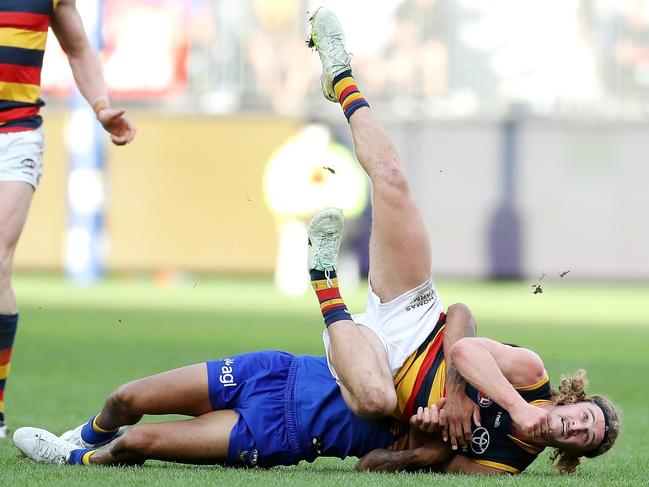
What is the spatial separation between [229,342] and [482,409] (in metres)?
5.89

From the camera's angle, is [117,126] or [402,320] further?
[117,126]

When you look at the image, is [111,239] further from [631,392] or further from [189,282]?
[631,392]

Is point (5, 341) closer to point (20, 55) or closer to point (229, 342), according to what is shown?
point (20, 55)

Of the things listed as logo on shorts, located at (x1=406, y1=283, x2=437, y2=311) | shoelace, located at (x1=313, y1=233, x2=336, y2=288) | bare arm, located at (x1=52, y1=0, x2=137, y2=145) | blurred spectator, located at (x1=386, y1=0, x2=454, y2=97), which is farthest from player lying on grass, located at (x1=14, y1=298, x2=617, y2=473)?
blurred spectator, located at (x1=386, y1=0, x2=454, y2=97)

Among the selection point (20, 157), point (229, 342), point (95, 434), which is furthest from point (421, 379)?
point (229, 342)

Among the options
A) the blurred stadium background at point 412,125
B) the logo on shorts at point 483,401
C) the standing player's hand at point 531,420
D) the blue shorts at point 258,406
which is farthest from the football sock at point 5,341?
the blurred stadium background at point 412,125

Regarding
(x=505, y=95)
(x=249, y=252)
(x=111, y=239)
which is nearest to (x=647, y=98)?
(x=505, y=95)

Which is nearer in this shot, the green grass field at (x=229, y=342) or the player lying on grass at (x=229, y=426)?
the green grass field at (x=229, y=342)

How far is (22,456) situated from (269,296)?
12.4 meters

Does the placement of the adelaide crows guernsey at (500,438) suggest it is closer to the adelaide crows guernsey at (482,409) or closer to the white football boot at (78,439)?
the adelaide crows guernsey at (482,409)

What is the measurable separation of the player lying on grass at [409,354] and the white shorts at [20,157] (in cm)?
146

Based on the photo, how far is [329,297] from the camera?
18.6 ft

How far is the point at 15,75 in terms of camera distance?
21.2 feet

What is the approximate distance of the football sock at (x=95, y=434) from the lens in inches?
221
